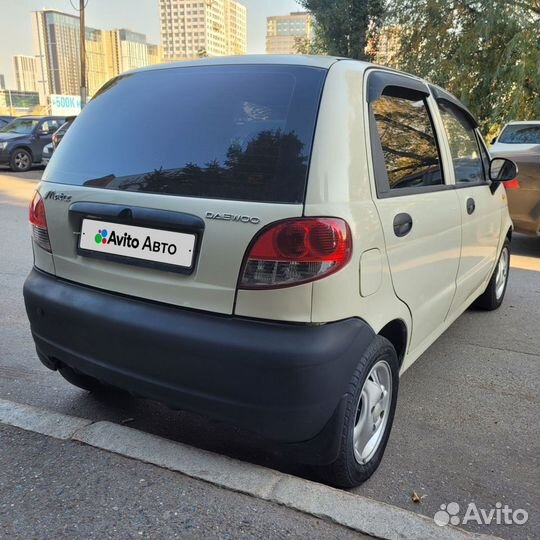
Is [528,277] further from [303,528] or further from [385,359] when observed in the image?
[303,528]

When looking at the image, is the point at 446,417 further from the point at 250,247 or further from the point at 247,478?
the point at 250,247

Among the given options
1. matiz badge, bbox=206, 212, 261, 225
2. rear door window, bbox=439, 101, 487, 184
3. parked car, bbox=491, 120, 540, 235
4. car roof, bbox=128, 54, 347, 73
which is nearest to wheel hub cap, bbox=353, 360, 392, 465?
matiz badge, bbox=206, 212, 261, 225

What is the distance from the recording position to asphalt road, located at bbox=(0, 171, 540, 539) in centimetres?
232

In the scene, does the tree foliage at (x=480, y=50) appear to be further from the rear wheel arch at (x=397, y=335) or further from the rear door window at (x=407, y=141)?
the rear wheel arch at (x=397, y=335)

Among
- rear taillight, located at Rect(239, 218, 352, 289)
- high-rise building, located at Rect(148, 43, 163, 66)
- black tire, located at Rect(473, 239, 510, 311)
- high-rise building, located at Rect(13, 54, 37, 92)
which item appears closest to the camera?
rear taillight, located at Rect(239, 218, 352, 289)

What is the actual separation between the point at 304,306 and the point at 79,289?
3.38 feet

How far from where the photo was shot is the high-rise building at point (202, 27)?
135 ft

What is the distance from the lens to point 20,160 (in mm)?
15930

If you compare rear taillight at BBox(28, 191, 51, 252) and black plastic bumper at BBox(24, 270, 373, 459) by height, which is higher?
rear taillight at BBox(28, 191, 51, 252)

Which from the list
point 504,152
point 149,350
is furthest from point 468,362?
point 504,152

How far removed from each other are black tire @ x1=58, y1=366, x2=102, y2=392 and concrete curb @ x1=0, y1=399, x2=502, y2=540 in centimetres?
22

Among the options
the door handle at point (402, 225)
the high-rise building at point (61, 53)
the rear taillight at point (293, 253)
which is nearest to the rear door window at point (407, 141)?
the door handle at point (402, 225)

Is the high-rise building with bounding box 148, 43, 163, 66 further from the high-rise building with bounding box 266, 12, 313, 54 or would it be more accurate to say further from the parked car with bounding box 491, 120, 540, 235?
the parked car with bounding box 491, 120, 540, 235

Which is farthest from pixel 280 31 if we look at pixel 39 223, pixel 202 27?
pixel 39 223
